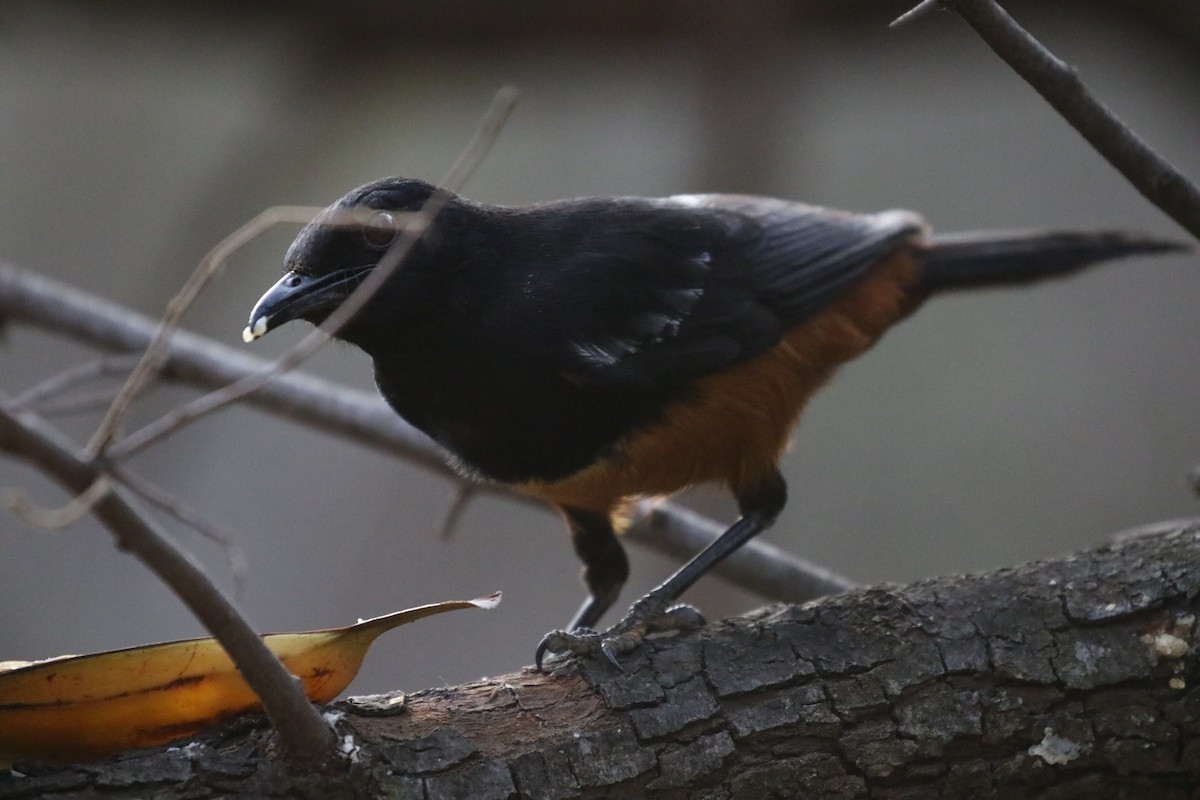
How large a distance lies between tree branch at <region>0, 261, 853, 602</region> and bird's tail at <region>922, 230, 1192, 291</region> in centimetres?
114

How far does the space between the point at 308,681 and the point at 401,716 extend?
0.73 ft

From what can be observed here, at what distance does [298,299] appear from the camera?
2676 millimetres

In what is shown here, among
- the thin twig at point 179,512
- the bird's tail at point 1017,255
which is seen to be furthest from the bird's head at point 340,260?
the bird's tail at point 1017,255

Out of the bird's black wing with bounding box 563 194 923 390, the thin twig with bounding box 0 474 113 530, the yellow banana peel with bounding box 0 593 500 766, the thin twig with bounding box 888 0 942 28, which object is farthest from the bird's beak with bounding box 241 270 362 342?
the thin twig with bounding box 888 0 942 28

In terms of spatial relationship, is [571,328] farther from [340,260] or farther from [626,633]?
[626,633]

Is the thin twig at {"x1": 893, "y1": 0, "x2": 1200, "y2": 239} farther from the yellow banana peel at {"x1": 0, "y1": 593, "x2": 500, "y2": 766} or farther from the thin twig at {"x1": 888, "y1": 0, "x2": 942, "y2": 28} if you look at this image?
the yellow banana peel at {"x1": 0, "y1": 593, "x2": 500, "y2": 766}

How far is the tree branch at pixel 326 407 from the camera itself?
3920 millimetres

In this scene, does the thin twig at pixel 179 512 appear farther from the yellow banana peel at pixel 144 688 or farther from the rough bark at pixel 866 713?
the rough bark at pixel 866 713

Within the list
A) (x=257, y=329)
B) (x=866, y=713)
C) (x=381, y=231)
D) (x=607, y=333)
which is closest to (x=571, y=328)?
(x=607, y=333)

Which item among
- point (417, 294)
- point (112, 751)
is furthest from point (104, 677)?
point (417, 294)

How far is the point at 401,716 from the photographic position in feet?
7.82

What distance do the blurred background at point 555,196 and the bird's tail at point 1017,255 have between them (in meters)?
2.67

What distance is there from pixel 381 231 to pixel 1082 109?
5.60ft

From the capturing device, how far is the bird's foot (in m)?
2.69
